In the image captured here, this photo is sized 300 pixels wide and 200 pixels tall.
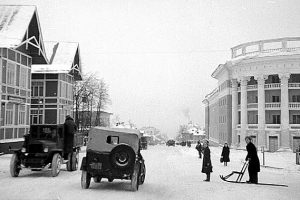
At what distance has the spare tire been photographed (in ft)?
40.4

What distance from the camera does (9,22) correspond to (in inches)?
1236

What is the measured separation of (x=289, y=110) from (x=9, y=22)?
38842 millimetres

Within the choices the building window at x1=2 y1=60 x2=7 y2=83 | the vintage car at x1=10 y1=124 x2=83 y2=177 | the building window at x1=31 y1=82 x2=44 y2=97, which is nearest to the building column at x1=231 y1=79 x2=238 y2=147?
the building window at x1=31 y1=82 x2=44 y2=97

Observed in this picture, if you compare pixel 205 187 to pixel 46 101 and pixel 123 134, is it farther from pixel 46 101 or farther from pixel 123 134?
pixel 46 101

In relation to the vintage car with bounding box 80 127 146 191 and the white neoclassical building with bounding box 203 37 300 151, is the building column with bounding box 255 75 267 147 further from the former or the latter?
the vintage car with bounding box 80 127 146 191

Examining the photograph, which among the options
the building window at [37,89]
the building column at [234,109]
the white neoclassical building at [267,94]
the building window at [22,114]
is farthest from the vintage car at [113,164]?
the building column at [234,109]

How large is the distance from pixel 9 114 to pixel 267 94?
37592mm

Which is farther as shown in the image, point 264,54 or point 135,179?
point 264,54

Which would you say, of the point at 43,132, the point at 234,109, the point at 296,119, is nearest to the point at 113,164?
the point at 43,132

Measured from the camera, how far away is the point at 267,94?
55.6 metres

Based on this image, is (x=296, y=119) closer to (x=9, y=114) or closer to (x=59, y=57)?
(x=59, y=57)

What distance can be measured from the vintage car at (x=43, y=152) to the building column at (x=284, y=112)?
4040cm

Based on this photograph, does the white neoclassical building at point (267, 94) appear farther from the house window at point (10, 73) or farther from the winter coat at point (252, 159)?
the winter coat at point (252, 159)

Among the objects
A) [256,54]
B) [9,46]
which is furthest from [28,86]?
[256,54]
